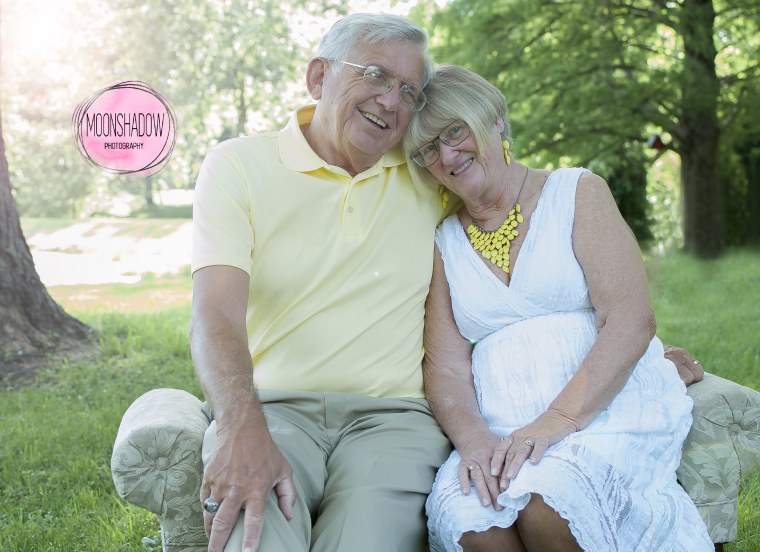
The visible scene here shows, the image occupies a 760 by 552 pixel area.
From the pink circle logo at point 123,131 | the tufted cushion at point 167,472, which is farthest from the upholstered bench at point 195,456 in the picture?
the pink circle logo at point 123,131

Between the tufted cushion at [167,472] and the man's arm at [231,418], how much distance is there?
0.17 metres

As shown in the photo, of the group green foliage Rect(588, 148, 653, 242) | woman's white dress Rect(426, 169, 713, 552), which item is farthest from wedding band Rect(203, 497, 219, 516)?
green foliage Rect(588, 148, 653, 242)

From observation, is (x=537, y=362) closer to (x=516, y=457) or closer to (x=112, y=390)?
(x=516, y=457)

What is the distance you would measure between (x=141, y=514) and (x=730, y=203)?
945 centimetres

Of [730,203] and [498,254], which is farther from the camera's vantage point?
[730,203]

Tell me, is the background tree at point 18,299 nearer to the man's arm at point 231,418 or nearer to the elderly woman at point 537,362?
the man's arm at point 231,418

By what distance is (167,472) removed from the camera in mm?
2082

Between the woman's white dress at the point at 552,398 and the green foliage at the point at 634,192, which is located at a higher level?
the woman's white dress at the point at 552,398

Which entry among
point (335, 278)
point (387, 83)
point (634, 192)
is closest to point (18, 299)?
point (335, 278)

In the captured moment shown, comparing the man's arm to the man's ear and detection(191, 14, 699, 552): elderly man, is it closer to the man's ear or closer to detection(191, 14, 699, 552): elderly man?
detection(191, 14, 699, 552): elderly man

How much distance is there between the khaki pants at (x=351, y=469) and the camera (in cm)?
188

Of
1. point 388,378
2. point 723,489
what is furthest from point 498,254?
point 723,489

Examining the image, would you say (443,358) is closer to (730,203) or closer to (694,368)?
(694,368)

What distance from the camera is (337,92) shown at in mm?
2406
